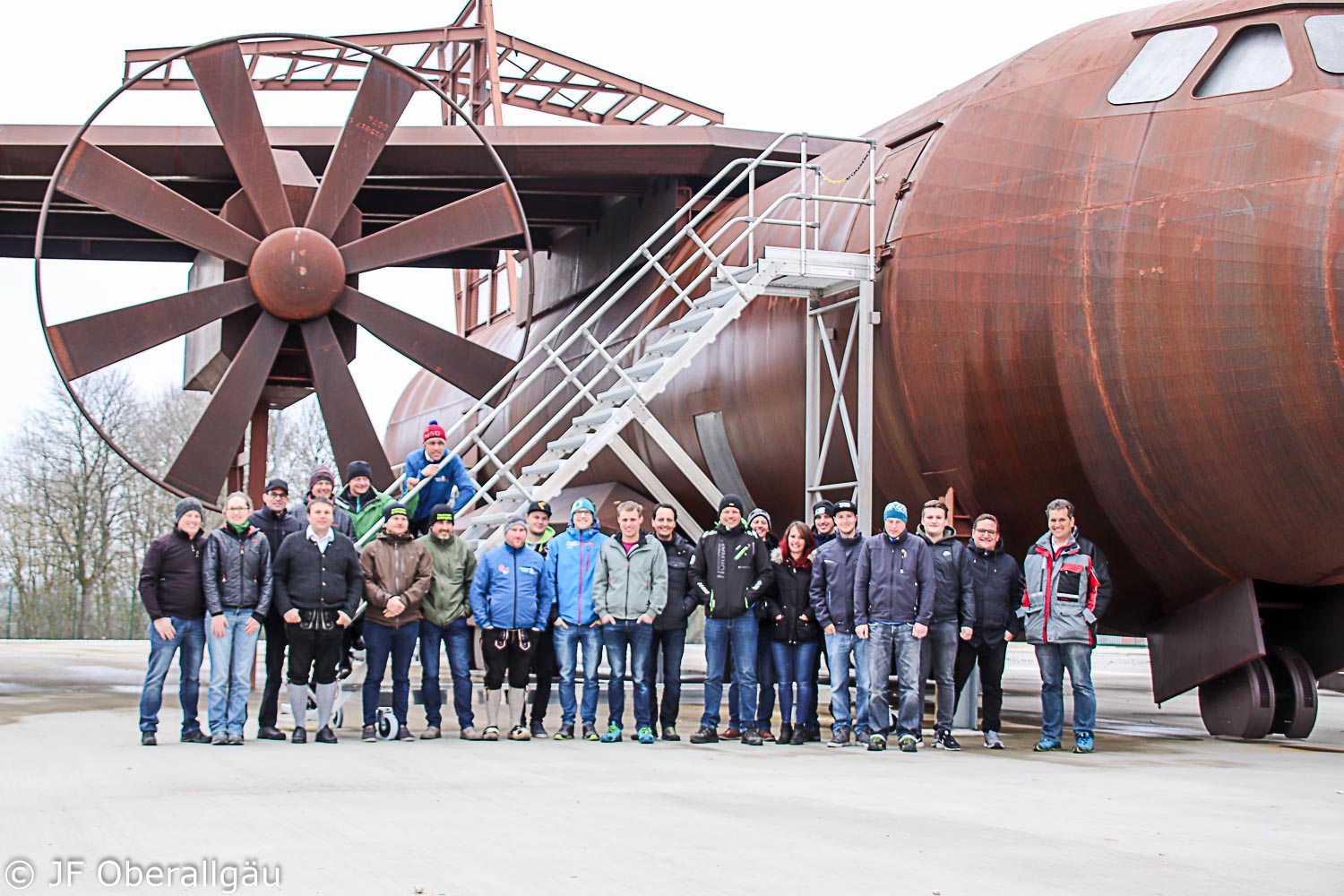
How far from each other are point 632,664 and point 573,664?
1.31 feet

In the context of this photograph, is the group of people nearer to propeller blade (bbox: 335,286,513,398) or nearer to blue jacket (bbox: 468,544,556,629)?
blue jacket (bbox: 468,544,556,629)

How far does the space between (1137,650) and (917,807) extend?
32.5 m

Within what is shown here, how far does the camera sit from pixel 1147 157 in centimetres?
885

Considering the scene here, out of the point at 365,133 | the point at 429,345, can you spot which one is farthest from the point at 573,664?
the point at 365,133

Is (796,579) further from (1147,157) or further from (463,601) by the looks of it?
(1147,157)

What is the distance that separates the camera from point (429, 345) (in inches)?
560

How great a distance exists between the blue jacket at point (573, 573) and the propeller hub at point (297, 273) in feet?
17.8

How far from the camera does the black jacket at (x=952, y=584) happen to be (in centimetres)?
925

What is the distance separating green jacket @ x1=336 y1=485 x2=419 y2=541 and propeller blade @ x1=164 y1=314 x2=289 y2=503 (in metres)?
3.36

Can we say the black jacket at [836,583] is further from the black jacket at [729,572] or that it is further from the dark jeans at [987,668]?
the dark jeans at [987,668]

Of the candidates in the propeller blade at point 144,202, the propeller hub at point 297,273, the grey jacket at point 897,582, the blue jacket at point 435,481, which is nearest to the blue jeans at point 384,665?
the blue jacket at point 435,481

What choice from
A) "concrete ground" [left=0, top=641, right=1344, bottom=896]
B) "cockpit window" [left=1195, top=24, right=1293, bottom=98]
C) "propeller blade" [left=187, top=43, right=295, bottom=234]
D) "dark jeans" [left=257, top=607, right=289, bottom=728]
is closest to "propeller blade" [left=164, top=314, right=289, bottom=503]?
"propeller blade" [left=187, top=43, right=295, bottom=234]

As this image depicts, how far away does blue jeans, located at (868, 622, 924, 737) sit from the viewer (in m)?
8.98

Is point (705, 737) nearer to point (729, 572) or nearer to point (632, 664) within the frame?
point (632, 664)
